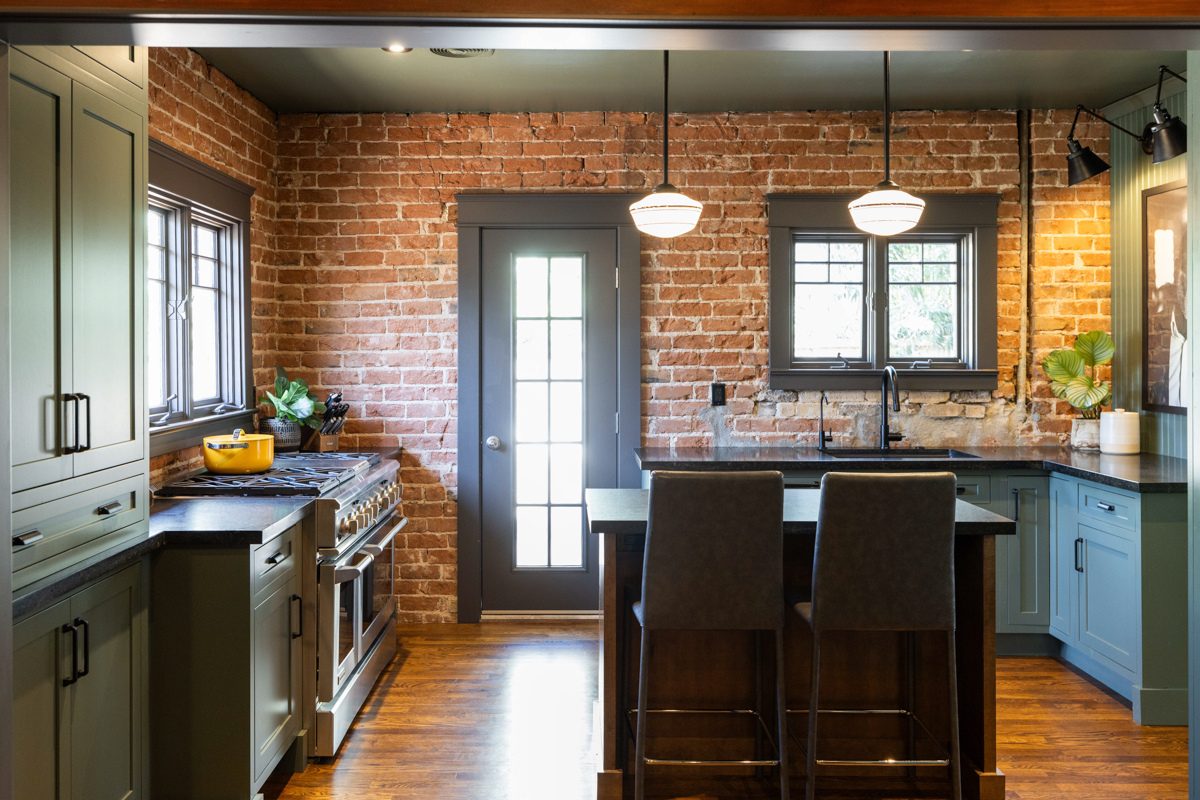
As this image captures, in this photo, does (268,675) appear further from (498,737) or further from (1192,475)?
(1192,475)

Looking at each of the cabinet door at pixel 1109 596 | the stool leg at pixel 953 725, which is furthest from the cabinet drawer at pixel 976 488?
the stool leg at pixel 953 725

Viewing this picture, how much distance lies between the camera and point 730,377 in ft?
14.0

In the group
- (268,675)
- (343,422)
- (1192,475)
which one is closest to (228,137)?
(343,422)

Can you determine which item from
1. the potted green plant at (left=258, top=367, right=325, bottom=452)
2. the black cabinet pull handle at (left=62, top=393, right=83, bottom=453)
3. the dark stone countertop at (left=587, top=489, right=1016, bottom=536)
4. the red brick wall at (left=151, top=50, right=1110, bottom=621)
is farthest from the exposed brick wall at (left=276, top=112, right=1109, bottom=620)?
the black cabinet pull handle at (left=62, top=393, right=83, bottom=453)

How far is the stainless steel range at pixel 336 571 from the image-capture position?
2.78m

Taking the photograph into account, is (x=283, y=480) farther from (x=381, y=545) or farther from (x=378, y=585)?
(x=378, y=585)

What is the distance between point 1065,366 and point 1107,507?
980 mm

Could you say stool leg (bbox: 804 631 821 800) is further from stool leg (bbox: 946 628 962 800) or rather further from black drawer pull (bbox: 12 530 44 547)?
black drawer pull (bbox: 12 530 44 547)

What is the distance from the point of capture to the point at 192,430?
127 inches

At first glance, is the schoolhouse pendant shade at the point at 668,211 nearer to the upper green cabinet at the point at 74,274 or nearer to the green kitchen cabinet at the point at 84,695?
the upper green cabinet at the point at 74,274

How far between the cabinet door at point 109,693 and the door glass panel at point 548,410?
228cm

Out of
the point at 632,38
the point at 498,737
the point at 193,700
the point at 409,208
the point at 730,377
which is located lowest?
the point at 498,737

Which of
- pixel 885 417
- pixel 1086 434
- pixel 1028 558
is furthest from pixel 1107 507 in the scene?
pixel 885 417

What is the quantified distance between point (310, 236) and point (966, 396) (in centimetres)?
361
